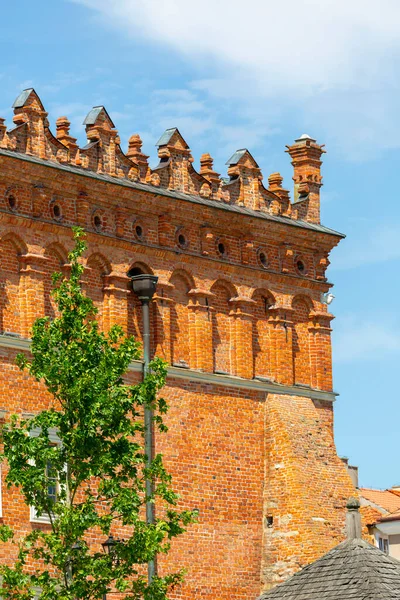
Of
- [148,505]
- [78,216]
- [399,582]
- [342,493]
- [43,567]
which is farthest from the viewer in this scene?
[342,493]

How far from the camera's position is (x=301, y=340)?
5016 cm

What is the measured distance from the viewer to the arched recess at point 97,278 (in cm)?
4491

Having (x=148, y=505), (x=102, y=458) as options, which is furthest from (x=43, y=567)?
(x=102, y=458)

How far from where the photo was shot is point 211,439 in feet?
153

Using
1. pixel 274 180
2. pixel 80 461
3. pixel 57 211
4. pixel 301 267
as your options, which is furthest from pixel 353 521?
pixel 274 180

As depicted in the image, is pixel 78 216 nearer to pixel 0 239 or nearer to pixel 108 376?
pixel 0 239

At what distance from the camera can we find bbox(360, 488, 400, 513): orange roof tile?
62.3m

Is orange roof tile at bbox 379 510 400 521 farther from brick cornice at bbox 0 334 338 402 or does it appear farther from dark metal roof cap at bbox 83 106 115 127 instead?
dark metal roof cap at bbox 83 106 115 127

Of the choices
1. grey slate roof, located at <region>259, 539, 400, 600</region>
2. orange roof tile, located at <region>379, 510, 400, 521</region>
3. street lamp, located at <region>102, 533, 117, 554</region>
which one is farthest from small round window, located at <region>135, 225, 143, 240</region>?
orange roof tile, located at <region>379, 510, 400, 521</region>

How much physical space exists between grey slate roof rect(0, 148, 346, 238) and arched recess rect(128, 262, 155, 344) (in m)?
1.71

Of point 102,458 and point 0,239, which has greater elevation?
point 0,239

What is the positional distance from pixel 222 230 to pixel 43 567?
10.4 meters

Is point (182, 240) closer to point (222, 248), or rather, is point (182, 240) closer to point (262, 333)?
point (222, 248)

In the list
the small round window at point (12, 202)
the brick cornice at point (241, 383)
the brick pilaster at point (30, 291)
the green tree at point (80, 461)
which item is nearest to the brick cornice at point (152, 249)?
the small round window at point (12, 202)
